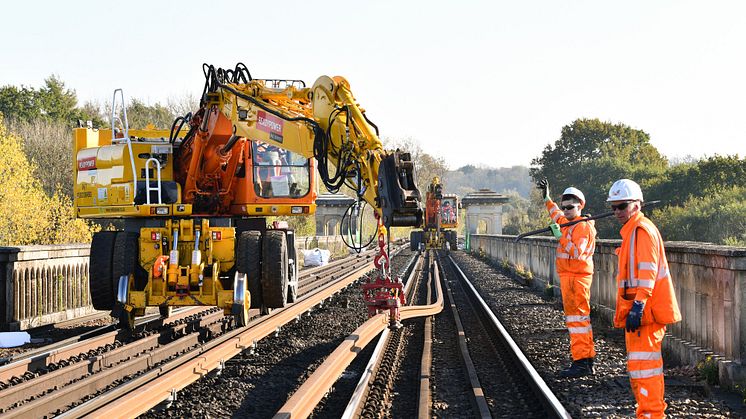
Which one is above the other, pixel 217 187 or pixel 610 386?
pixel 217 187

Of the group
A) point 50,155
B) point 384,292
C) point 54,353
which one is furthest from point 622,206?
point 50,155

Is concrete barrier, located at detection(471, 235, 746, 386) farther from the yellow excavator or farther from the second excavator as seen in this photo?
the second excavator

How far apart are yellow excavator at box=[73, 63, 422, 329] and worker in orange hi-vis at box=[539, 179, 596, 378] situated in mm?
2299

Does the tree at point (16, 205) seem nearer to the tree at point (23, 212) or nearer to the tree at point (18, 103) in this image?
the tree at point (23, 212)

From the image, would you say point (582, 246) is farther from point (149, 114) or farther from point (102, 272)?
point (149, 114)

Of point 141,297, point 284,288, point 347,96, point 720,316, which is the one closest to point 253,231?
point 284,288

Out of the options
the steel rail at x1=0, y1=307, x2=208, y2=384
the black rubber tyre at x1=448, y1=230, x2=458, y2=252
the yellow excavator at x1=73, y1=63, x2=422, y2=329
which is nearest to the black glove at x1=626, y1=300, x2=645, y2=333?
the yellow excavator at x1=73, y1=63, x2=422, y2=329

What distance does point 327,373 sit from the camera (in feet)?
26.8

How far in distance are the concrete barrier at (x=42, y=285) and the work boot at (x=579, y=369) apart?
8711 millimetres

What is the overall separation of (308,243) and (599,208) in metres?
24.3

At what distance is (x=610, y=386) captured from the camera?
855 centimetres

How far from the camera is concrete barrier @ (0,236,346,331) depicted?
506 inches

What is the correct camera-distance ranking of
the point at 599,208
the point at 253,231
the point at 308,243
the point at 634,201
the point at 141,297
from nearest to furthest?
the point at 634,201 → the point at 141,297 → the point at 253,231 → the point at 308,243 → the point at 599,208

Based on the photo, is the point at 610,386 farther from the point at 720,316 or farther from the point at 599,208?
the point at 599,208
